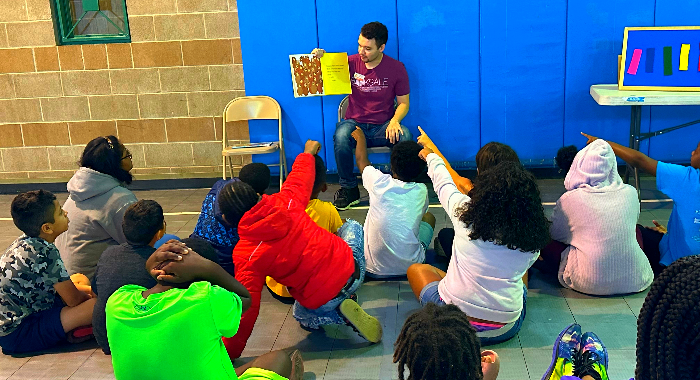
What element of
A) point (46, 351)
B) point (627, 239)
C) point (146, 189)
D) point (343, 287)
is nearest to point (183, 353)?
point (343, 287)

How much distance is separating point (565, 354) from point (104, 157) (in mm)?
2516

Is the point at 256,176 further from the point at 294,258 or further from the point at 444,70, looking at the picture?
the point at 444,70

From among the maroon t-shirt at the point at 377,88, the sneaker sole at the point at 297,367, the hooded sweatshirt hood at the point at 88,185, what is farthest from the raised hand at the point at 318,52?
the sneaker sole at the point at 297,367

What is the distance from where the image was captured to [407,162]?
11.0 feet

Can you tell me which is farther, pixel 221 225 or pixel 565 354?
pixel 221 225

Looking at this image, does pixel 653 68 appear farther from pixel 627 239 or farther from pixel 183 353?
pixel 183 353

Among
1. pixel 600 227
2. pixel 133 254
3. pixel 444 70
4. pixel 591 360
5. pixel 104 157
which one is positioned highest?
pixel 444 70

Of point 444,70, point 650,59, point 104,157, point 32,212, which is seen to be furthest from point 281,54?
point 32,212

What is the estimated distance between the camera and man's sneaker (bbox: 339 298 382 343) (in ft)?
9.19

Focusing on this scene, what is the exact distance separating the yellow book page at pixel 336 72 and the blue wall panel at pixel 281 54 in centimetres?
20

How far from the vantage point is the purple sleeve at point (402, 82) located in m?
5.12

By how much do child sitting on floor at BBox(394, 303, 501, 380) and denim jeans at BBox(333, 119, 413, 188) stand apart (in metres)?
3.47

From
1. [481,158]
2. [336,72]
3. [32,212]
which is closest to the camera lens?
[32,212]

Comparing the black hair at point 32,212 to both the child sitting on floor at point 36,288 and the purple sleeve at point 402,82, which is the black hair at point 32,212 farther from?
the purple sleeve at point 402,82
